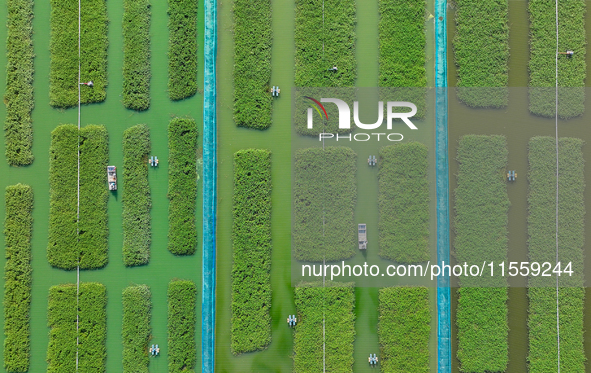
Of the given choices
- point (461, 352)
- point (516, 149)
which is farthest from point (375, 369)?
point (516, 149)

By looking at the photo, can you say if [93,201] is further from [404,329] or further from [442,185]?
[442,185]

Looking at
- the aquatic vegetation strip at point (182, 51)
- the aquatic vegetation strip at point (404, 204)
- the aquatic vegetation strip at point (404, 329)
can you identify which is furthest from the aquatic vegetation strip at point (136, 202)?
the aquatic vegetation strip at point (404, 329)

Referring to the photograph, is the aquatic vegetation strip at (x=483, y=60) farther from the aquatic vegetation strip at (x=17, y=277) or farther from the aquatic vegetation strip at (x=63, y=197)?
the aquatic vegetation strip at (x=17, y=277)

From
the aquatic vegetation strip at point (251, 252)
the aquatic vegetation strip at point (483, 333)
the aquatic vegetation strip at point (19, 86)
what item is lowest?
the aquatic vegetation strip at point (483, 333)

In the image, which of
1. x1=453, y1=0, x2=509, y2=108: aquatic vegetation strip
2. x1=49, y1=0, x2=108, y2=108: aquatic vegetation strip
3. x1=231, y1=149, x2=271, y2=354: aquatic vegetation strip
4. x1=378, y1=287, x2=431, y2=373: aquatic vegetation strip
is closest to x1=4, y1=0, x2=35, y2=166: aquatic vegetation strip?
x1=49, y1=0, x2=108, y2=108: aquatic vegetation strip

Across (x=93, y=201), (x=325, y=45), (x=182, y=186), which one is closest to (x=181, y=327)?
(x=182, y=186)

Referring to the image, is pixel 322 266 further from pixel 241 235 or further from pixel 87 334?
pixel 87 334
